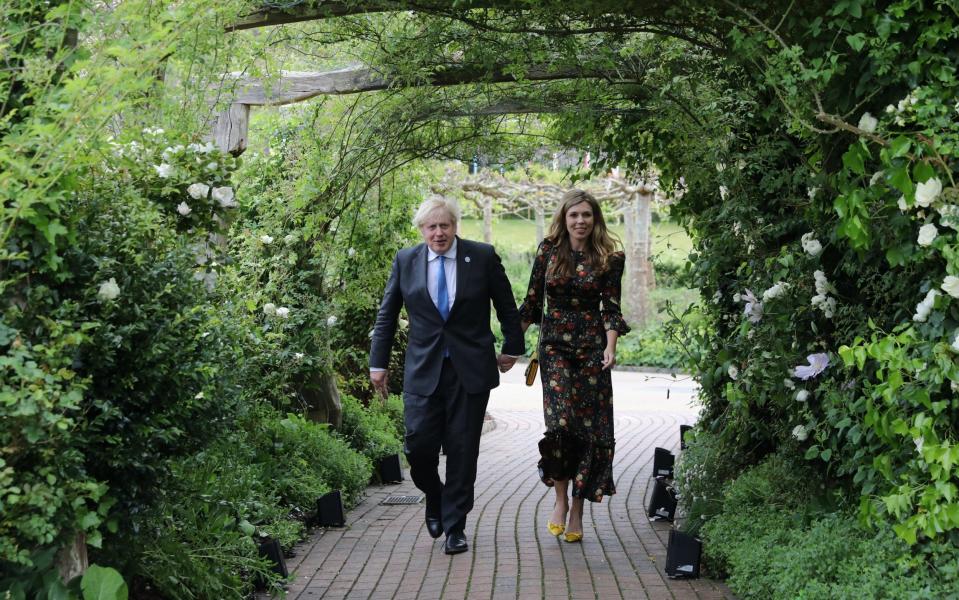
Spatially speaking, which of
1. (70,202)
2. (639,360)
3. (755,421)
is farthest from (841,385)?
(639,360)

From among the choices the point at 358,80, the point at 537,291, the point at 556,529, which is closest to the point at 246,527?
the point at 556,529

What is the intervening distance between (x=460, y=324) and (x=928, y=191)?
2.73m

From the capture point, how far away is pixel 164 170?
4070 mm

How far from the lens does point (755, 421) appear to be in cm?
550

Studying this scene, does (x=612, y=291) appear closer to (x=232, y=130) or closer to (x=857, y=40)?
(x=857, y=40)

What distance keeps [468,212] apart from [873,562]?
92.0 feet

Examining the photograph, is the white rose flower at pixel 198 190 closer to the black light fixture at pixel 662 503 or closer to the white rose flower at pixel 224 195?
the white rose flower at pixel 224 195

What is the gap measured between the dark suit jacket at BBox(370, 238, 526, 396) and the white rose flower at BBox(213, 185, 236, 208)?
5.59 ft

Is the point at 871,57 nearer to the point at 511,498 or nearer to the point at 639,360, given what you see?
the point at 511,498

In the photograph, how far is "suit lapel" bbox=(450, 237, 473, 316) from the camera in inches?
225

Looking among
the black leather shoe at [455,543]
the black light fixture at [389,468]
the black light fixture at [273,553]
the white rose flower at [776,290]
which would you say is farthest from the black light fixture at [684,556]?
the black light fixture at [389,468]

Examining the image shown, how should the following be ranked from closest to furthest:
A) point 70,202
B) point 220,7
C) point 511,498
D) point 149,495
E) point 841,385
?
point 70,202 → point 149,495 → point 841,385 → point 220,7 → point 511,498

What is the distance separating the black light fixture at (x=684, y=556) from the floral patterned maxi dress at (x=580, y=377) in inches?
33.2

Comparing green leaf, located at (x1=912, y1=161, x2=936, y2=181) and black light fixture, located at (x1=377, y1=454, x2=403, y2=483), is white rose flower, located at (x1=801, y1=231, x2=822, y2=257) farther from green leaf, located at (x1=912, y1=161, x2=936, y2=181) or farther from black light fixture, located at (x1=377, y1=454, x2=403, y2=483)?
black light fixture, located at (x1=377, y1=454, x2=403, y2=483)
